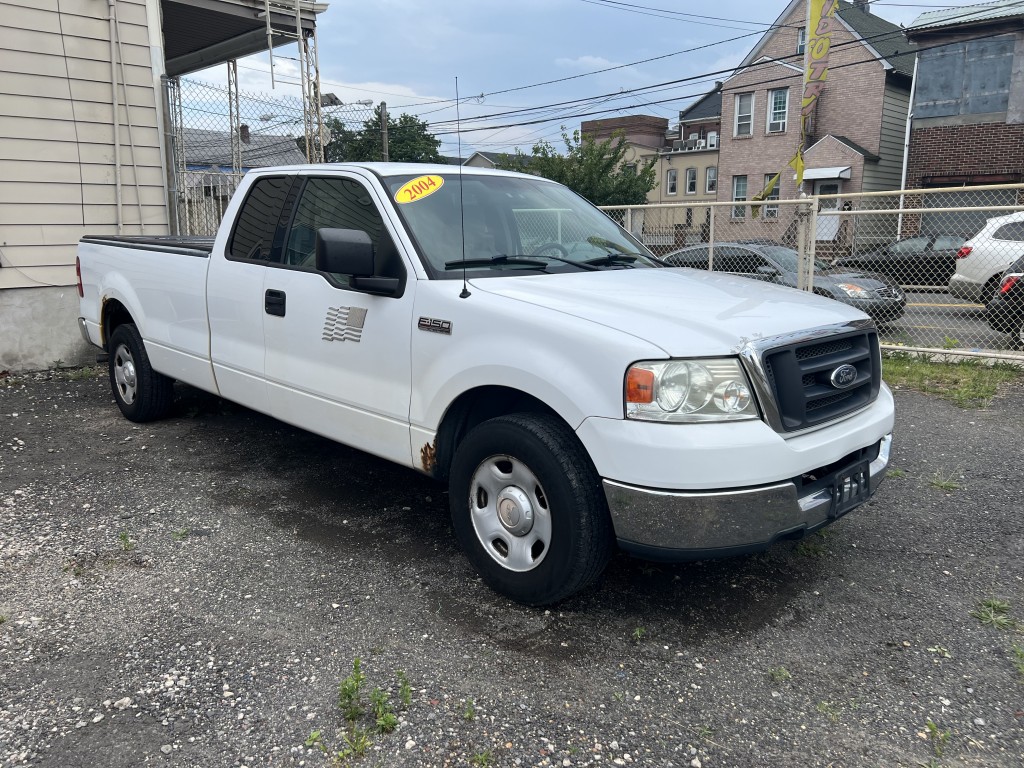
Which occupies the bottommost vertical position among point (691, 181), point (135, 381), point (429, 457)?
point (135, 381)

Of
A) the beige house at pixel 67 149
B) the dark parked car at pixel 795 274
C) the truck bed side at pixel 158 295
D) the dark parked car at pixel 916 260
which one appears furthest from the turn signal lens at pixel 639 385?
the dark parked car at pixel 916 260

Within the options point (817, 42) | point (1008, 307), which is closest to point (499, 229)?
point (1008, 307)

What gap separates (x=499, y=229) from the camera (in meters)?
3.99

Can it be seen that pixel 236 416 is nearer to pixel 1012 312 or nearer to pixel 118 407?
pixel 118 407

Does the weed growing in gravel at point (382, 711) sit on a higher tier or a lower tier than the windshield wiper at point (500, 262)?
lower

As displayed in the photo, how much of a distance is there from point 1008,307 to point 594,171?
24071 mm

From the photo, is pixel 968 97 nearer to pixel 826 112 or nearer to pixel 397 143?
pixel 826 112

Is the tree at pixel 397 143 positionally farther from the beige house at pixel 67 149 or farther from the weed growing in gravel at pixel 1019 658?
the weed growing in gravel at pixel 1019 658

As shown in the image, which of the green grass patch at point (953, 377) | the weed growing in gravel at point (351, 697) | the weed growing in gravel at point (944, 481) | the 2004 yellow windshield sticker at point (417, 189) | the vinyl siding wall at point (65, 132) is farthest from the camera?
the vinyl siding wall at point (65, 132)

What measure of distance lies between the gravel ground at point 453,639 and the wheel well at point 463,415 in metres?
0.57

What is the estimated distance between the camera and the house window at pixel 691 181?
44544 mm

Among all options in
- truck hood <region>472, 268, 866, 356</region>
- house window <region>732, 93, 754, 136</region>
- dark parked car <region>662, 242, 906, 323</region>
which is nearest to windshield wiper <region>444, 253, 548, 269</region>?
truck hood <region>472, 268, 866, 356</region>

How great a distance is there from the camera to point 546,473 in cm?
299

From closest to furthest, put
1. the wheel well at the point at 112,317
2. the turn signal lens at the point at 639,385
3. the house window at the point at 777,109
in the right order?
the turn signal lens at the point at 639,385 → the wheel well at the point at 112,317 → the house window at the point at 777,109
